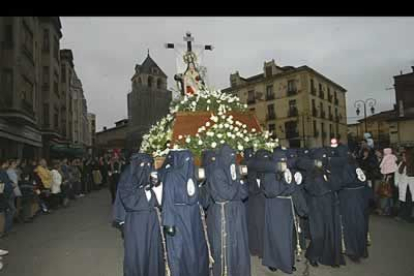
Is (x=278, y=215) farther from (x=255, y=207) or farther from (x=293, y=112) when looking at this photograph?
(x=293, y=112)

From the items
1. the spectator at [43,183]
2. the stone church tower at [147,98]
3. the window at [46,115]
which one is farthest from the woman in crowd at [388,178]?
the stone church tower at [147,98]

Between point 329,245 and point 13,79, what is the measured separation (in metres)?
16.1

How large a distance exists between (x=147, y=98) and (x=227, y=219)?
51720 mm

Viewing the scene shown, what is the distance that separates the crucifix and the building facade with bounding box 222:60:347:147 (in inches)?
1202

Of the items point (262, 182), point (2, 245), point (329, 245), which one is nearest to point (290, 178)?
point (262, 182)

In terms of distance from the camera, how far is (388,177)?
1002cm

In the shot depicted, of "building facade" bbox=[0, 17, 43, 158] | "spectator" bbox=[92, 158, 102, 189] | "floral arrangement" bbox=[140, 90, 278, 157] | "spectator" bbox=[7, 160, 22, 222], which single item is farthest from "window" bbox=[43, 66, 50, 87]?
"floral arrangement" bbox=[140, 90, 278, 157]

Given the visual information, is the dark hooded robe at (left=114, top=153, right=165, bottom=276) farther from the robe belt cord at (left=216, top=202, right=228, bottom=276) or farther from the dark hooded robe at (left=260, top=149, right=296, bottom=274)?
the dark hooded robe at (left=260, top=149, right=296, bottom=274)

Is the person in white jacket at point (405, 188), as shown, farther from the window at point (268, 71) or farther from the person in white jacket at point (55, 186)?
the window at point (268, 71)

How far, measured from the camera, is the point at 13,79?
16.8 m

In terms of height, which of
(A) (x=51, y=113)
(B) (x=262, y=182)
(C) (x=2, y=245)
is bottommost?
(C) (x=2, y=245)

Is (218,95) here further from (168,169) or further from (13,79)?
(13,79)

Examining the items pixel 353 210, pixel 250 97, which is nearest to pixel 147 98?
pixel 250 97
